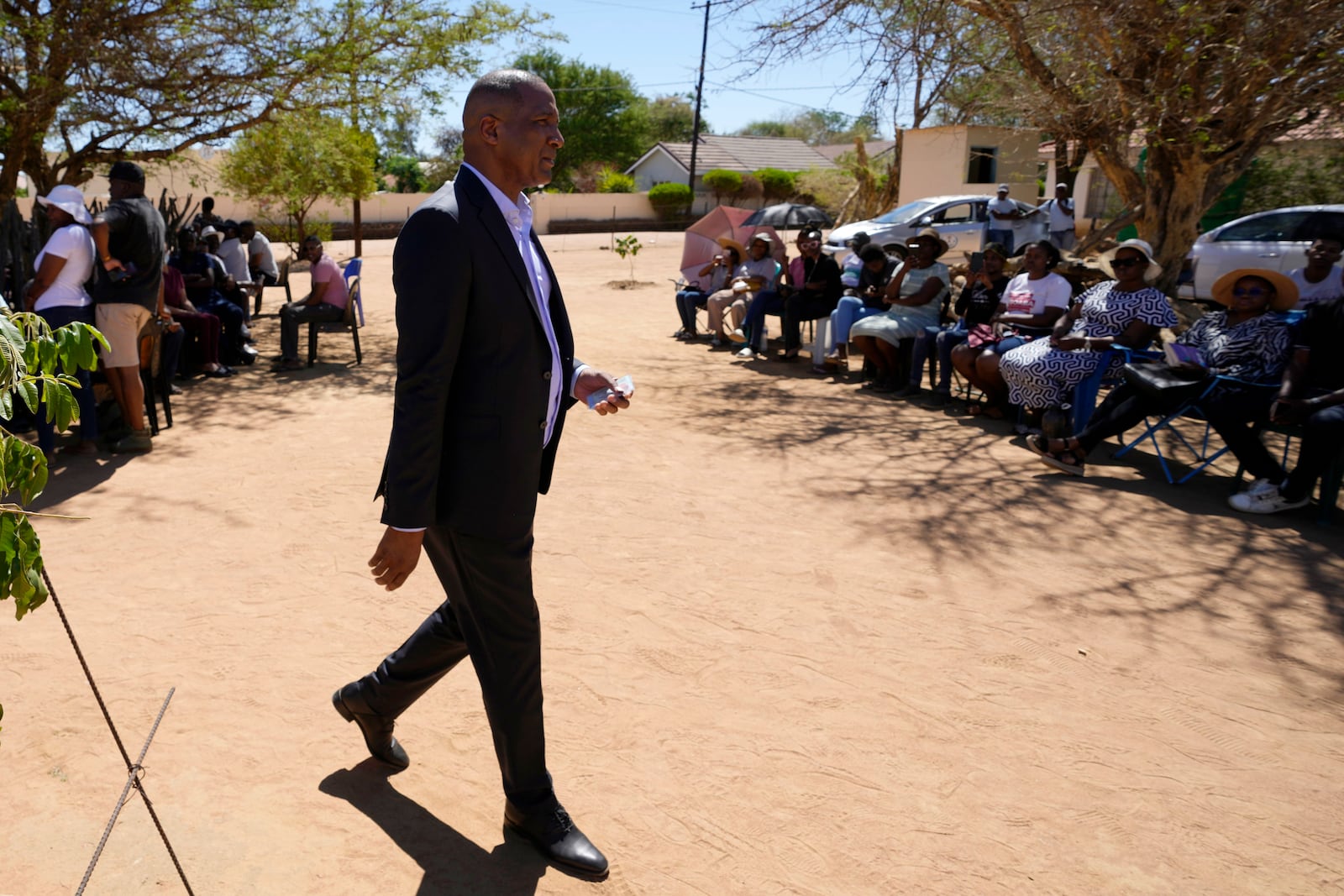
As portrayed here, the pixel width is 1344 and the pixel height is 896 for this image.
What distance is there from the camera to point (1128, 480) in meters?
6.79

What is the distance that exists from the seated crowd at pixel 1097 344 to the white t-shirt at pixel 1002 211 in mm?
6359

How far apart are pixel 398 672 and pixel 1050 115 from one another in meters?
10.5

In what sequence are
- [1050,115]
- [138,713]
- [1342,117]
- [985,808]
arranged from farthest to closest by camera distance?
[1050,115]
[1342,117]
[138,713]
[985,808]

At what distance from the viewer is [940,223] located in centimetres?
2158

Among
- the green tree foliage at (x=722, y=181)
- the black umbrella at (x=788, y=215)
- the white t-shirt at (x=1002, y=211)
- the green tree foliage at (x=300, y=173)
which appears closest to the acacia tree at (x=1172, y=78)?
the white t-shirt at (x=1002, y=211)

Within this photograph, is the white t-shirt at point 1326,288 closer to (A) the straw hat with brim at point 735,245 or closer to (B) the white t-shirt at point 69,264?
(A) the straw hat with brim at point 735,245

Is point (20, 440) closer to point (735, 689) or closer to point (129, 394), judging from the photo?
point (735, 689)

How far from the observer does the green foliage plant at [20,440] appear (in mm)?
1733

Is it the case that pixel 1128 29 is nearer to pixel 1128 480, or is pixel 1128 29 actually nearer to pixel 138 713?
pixel 1128 480

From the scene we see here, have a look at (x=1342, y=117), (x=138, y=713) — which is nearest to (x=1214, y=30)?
(x=1342, y=117)

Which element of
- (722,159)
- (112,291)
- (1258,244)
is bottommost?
(112,291)

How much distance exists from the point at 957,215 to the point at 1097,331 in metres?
15.6

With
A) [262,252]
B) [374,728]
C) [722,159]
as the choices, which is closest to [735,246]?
[262,252]

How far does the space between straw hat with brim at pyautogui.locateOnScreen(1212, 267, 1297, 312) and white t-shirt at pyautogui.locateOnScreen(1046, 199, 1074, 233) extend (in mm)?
10862
